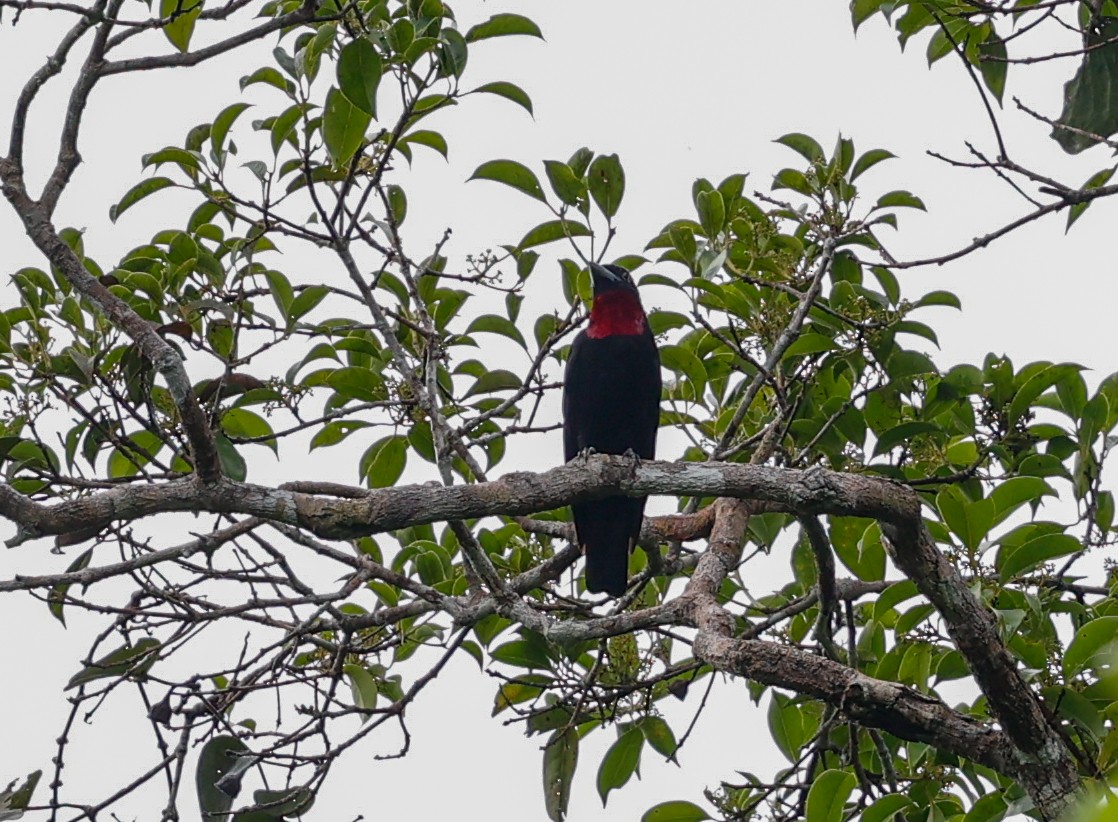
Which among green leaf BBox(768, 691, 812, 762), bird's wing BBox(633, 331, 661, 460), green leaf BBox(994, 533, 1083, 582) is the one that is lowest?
green leaf BBox(994, 533, 1083, 582)

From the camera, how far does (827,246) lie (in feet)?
11.2

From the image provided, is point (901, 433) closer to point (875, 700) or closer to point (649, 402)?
point (875, 700)

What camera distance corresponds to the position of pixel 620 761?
3686 mm

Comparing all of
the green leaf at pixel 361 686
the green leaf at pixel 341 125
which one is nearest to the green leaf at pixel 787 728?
the green leaf at pixel 361 686

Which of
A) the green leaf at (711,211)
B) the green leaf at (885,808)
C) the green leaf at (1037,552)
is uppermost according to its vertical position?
the green leaf at (711,211)

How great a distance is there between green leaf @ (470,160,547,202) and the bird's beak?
252 mm

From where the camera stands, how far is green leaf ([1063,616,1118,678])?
2758 mm

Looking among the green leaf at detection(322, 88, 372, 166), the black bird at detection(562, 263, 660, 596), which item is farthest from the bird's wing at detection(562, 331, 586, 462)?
the green leaf at detection(322, 88, 372, 166)

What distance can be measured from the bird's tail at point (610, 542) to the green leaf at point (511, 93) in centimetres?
122

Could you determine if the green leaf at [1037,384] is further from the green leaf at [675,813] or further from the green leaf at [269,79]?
the green leaf at [269,79]

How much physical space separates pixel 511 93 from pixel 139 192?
105cm

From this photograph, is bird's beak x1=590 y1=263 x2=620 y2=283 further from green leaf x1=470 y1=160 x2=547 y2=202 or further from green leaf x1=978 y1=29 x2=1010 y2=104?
green leaf x1=978 y1=29 x2=1010 y2=104

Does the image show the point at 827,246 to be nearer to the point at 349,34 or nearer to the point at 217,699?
the point at 349,34

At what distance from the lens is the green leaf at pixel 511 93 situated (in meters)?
3.40
